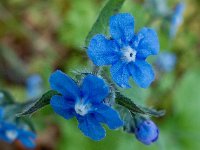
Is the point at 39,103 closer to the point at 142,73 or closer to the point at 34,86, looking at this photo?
the point at 142,73

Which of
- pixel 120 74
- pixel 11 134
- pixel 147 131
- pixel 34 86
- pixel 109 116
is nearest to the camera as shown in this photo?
pixel 109 116

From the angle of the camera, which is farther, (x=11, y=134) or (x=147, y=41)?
(x=11, y=134)

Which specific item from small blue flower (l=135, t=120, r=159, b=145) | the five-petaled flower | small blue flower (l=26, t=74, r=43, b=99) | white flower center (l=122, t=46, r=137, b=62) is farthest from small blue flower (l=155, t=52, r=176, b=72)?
white flower center (l=122, t=46, r=137, b=62)

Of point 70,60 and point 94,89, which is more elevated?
point 70,60

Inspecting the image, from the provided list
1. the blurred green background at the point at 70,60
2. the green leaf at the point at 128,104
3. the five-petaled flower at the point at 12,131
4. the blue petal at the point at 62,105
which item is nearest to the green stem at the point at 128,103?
the green leaf at the point at 128,104

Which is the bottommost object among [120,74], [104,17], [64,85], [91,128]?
[91,128]

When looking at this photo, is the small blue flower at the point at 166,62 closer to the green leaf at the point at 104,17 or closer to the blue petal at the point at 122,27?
the green leaf at the point at 104,17

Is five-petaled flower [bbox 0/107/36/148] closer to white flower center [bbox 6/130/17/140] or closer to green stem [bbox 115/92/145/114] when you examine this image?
white flower center [bbox 6/130/17/140]

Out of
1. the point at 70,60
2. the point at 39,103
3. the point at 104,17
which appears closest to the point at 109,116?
the point at 39,103
